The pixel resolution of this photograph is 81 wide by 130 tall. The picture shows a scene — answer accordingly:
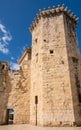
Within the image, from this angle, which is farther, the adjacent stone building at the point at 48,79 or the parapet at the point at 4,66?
the parapet at the point at 4,66

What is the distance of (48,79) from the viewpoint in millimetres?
11703

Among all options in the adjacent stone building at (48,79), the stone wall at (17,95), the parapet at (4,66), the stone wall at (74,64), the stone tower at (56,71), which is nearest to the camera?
the stone tower at (56,71)

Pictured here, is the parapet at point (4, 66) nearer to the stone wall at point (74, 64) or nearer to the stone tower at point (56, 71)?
the stone tower at point (56, 71)

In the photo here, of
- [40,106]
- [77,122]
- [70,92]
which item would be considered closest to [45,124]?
[40,106]

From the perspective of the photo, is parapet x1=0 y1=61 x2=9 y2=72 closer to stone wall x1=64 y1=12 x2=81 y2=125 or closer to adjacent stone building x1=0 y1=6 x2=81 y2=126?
adjacent stone building x1=0 y1=6 x2=81 y2=126

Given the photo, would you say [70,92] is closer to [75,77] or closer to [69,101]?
[69,101]

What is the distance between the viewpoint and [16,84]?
14.9 metres

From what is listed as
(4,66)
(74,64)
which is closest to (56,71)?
(74,64)

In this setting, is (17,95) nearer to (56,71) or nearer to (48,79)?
(48,79)

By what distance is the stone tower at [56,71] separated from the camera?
34.7ft

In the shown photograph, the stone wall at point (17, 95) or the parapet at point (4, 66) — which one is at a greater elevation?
the parapet at point (4, 66)

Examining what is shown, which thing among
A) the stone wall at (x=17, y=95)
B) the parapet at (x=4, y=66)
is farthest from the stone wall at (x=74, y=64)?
the parapet at (x=4, y=66)

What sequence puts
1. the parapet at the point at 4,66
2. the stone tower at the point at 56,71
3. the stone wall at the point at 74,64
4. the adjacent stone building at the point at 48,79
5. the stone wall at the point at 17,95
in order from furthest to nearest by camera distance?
1. the parapet at the point at 4,66
2. the stone wall at the point at 17,95
3. the stone wall at the point at 74,64
4. the adjacent stone building at the point at 48,79
5. the stone tower at the point at 56,71

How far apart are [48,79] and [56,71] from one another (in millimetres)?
986
